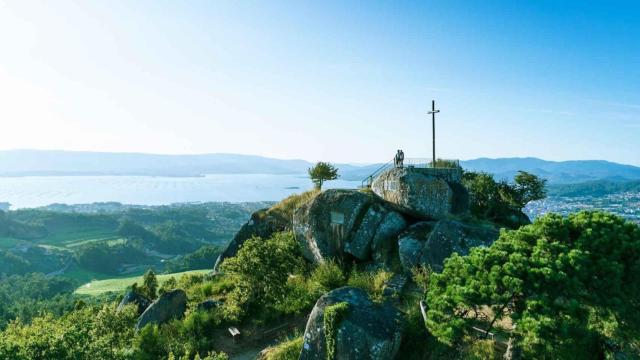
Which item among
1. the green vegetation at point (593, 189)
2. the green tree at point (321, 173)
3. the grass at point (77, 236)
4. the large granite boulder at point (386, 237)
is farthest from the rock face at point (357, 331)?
the green vegetation at point (593, 189)

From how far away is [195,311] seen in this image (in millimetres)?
16734

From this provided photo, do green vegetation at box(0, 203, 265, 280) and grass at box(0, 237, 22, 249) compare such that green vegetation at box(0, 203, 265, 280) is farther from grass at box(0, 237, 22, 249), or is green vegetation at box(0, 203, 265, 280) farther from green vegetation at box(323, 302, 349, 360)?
green vegetation at box(323, 302, 349, 360)

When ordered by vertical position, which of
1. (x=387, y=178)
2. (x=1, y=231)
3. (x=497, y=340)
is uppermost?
(x=387, y=178)

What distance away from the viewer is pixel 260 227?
2741 cm

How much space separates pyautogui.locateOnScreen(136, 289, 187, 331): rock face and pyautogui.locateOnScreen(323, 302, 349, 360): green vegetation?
32.9 feet

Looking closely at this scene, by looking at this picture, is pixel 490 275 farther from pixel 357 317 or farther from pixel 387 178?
pixel 387 178

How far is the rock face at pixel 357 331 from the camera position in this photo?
10422 millimetres

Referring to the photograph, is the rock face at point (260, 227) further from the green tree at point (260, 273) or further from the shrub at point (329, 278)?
the green tree at point (260, 273)

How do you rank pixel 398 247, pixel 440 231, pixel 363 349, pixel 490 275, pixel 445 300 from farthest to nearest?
pixel 398 247 → pixel 440 231 → pixel 363 349 → pixel 445 300 → pixel 490 275

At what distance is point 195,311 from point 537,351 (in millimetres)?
14167

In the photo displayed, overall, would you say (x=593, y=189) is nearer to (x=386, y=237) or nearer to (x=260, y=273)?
(x=386, y=237)

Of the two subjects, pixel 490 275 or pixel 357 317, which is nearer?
pixel 490 275

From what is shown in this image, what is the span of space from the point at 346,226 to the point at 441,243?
564 centimetres

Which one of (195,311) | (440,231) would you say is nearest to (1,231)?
(195,311)
